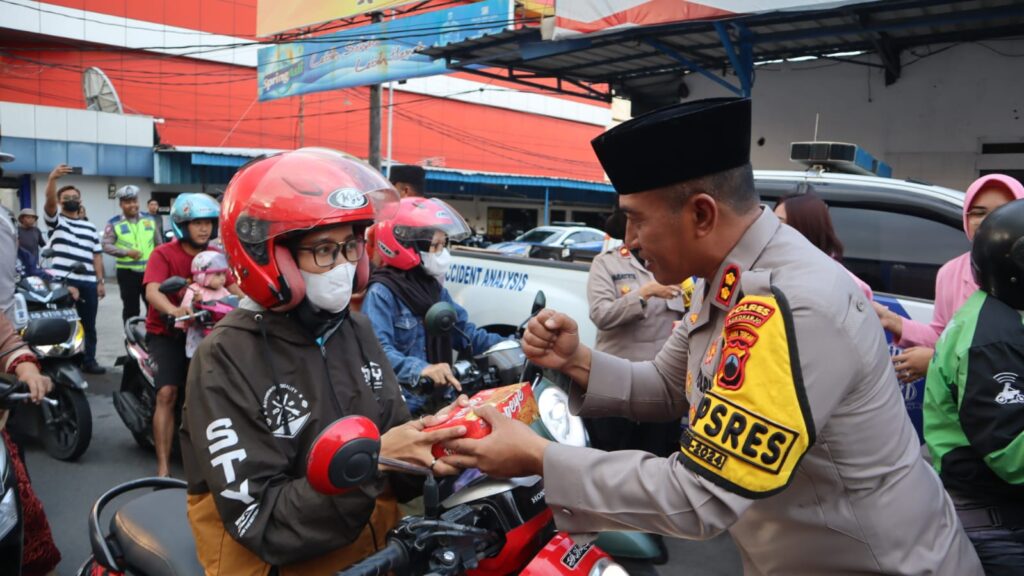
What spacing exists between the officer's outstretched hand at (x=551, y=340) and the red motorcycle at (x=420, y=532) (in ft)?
1.21

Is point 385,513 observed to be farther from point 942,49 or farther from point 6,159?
point 942,49

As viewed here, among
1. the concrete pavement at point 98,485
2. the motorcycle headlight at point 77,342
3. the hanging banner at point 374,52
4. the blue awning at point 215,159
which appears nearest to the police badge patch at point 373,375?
the concrete pavement at point 98,485

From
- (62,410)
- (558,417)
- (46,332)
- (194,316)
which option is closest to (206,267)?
(194,316)

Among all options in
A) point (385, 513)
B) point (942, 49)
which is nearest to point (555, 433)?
point (385, 513)

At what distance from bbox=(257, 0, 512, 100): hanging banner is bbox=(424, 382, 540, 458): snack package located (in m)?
10.5

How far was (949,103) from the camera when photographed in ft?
29.3

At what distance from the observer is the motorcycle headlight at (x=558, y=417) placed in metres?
2.21

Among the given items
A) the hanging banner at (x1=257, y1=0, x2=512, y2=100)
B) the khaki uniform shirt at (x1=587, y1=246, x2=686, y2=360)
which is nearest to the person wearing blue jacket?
the khaki uniform shirt at (x1=587, y1=246, x2=686, y2=360)

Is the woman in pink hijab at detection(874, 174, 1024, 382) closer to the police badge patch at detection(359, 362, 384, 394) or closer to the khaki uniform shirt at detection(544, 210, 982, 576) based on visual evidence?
the khaki uniform shirt at detection(544, 210, 982, 576)

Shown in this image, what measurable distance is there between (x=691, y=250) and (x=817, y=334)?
356 millimetres

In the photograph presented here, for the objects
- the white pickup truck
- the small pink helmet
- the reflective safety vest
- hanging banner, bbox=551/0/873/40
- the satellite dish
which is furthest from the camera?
the satellite dish

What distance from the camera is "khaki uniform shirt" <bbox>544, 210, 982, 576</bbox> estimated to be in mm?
1383

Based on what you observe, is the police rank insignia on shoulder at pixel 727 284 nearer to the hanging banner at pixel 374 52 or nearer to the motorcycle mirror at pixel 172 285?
the motorcycle mirror at pixel 172 285

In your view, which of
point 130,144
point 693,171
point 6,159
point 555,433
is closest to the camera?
point 693,171
